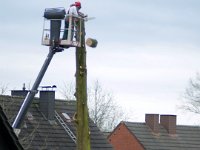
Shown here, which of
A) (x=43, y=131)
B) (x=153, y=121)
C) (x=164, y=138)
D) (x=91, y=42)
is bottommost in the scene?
(x=43, y=131)

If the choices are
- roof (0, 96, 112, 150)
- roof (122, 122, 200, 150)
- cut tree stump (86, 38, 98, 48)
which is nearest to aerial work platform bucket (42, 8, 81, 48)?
cut tree stump (86, 38, 98, 48)

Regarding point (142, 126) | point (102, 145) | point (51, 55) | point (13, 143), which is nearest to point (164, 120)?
point (142, 126)

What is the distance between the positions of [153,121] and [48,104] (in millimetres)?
24291

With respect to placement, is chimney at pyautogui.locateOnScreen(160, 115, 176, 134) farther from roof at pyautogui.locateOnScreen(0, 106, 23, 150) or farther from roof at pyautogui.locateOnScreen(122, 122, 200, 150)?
roof at pyautogui.locateOnScreen(0, 106, 23, 150)

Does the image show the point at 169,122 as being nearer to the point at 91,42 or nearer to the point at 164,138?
the point at 164,138

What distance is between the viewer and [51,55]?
19453 mm

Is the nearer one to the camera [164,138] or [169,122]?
[164,138]

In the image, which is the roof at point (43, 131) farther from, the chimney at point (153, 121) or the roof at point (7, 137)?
the chimney at point (153, 121)

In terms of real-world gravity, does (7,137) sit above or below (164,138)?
below

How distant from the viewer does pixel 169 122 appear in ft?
189

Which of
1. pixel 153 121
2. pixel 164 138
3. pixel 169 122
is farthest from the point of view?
pixel 169 122

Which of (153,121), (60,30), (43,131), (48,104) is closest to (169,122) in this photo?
(153,121)

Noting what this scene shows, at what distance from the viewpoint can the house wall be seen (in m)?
54.2

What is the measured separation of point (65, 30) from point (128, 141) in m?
38.2
